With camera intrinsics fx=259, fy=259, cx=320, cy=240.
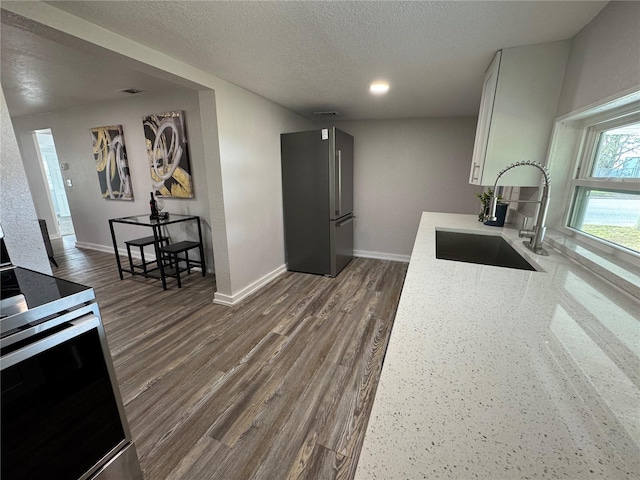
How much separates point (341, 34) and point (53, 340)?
194 cm

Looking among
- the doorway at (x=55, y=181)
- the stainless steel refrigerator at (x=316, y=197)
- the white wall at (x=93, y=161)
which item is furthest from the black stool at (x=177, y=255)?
the doorway at (x=55, y=181)

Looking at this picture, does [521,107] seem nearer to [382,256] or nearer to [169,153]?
[382,256]

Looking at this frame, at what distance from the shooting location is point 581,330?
0.75 m

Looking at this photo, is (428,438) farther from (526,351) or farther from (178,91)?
(178,91)

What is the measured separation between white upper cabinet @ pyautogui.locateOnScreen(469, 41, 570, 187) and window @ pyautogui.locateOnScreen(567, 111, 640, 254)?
23cm

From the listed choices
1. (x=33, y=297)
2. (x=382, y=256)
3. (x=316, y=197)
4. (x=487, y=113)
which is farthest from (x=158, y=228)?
(x=487, y=113)

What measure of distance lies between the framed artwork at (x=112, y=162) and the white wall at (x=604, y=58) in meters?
4.78

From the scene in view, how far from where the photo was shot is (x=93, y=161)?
4082 millimetres

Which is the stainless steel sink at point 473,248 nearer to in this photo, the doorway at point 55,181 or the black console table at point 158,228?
the black console table at point 158,228

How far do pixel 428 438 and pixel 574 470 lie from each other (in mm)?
209

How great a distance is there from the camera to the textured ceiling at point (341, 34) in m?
1.29

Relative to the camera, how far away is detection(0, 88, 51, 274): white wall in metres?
1.08

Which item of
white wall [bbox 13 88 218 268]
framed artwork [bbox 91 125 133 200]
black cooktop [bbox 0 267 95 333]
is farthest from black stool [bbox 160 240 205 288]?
black cooktop [bbox 0 267 95 333]

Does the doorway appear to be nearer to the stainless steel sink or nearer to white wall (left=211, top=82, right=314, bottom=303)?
white wall (left=211, top=82, right=314, bottom=303)
